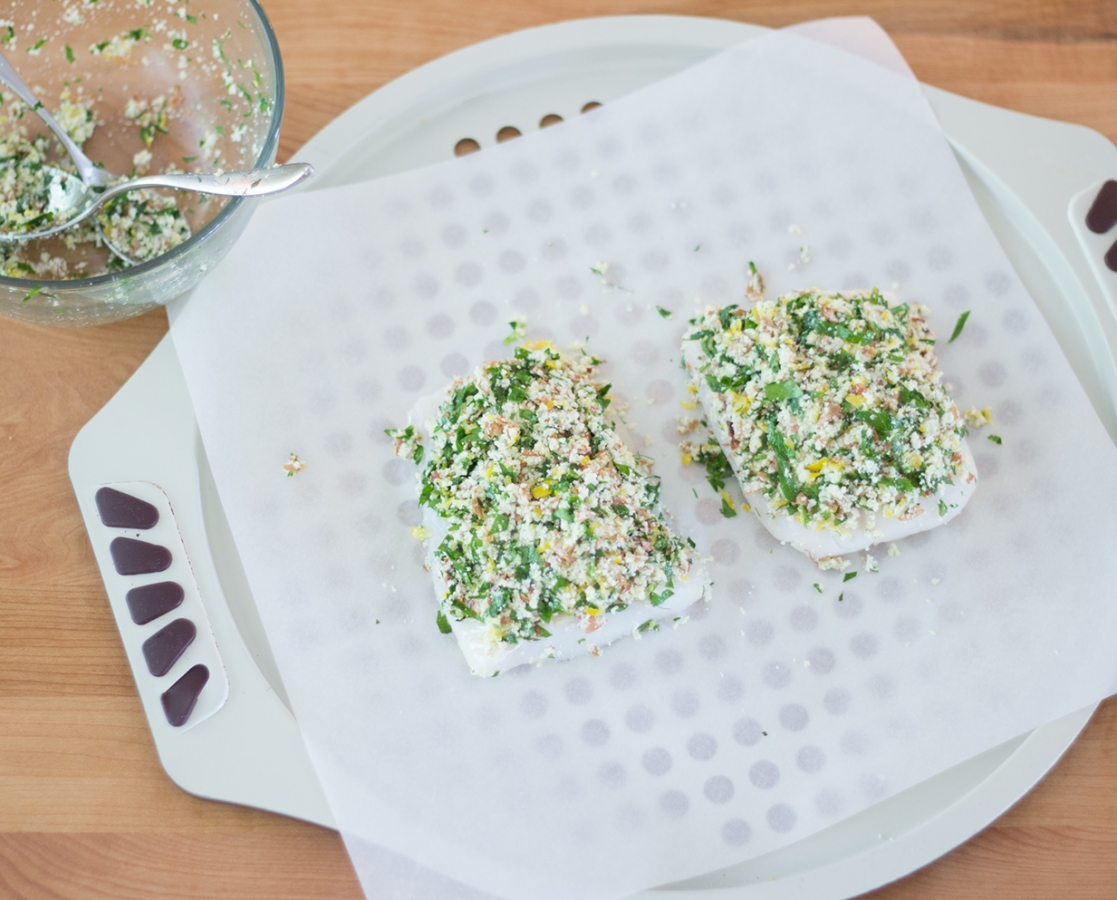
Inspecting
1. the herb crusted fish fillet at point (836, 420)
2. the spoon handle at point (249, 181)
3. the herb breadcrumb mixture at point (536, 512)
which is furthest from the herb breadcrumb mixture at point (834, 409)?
the spoon handle at point (249, 181)

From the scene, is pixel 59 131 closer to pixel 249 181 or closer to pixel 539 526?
pixel 249 181

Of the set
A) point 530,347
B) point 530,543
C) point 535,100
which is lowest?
point 530,543

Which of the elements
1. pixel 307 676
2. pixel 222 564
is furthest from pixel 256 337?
pixel 307 676

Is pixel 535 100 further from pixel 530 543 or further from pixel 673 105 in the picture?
pixel 530 543

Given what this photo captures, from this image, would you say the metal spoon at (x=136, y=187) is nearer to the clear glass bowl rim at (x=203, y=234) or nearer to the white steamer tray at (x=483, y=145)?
the clear glass bowl rim at (x=203, y=234)

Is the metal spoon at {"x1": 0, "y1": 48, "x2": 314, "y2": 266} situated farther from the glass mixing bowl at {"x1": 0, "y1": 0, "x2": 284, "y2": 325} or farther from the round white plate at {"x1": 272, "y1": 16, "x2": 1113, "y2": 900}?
the round white plate at {"x1": 272, "y1": 16, "x2": 1113, "y2": 900}

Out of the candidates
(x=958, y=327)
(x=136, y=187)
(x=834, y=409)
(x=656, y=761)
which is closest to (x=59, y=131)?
(x=136, y=187)
